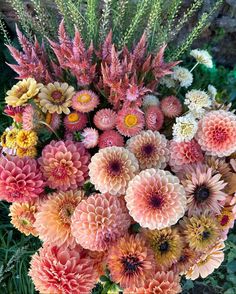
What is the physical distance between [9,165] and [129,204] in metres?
0.32

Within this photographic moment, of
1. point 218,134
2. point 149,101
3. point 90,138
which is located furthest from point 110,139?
point 218,134

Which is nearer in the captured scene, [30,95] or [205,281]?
[30,95]

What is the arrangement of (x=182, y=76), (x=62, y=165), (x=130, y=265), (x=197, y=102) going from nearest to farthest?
(x=130, y=265), (x=62, y=165), (x=197, y=102), (x=182, y=76)

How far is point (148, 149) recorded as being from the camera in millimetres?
1160

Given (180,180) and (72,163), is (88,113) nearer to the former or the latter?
(72,163)

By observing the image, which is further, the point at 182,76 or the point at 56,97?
the point at 182,76

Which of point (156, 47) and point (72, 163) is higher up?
point (156, 47)

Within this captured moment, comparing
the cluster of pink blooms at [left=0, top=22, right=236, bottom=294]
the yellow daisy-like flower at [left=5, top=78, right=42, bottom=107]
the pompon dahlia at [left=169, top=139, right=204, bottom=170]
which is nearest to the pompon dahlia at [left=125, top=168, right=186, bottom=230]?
the cluster of pink blooms at [left=0, top=22, right=236, bottom=294]

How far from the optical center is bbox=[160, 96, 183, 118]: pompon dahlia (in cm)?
125

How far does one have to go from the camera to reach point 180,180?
3.76 ft

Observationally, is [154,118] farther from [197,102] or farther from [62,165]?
→ [62,165]

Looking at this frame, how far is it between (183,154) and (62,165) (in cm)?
33

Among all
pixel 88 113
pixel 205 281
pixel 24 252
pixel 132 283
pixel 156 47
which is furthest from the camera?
pixel 205 281

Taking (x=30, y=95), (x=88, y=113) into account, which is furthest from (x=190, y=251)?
(x=30, y=95)
